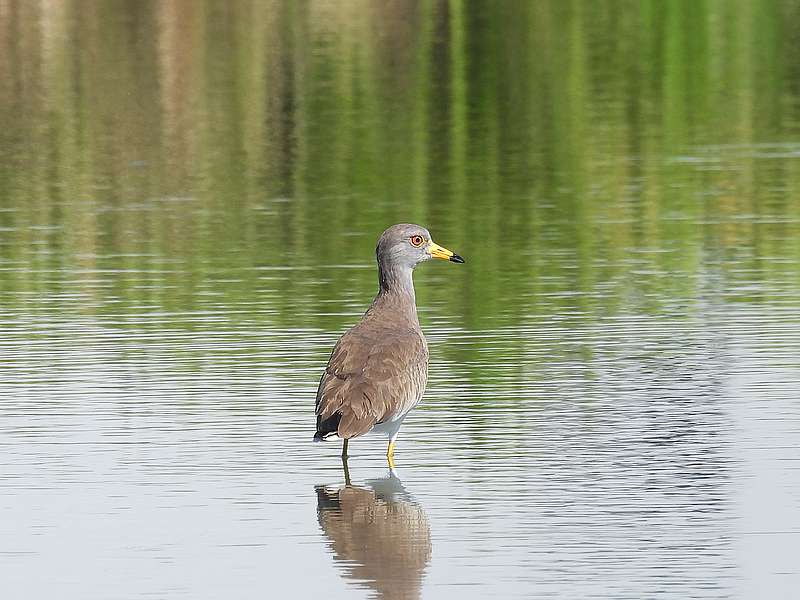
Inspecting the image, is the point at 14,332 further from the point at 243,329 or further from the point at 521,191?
the point at 521,191

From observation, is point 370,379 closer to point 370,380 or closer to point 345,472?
point 370,380

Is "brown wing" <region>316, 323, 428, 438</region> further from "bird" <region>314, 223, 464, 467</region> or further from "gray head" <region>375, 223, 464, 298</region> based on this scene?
"gray head" <region>375, 223, 464, 298</region>

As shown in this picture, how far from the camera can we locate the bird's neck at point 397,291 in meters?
14.9

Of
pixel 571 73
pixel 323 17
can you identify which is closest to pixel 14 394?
pixel 571 73

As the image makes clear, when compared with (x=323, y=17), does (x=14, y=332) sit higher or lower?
lower

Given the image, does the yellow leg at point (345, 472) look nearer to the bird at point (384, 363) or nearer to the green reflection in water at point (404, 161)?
the bird at point (384, 363)

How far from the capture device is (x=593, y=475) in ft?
43.0

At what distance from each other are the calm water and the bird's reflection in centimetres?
2

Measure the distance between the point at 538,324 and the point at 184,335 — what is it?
3.15 metres

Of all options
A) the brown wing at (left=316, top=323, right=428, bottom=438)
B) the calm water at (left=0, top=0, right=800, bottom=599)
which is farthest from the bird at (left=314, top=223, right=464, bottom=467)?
the calm water at (left=0, top=0, right=800, bottom=599)

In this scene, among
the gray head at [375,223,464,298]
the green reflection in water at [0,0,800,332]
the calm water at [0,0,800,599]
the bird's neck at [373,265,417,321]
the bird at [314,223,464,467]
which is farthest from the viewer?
the green reflection in water at [0,0,800,332]

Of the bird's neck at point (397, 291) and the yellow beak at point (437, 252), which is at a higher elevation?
the yellow beak at point (437, 252)

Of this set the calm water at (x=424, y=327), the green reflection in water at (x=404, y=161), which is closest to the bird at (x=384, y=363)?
the calm water at (x=424, y=327)

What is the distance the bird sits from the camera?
526 inches
